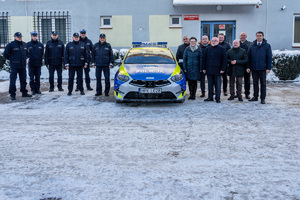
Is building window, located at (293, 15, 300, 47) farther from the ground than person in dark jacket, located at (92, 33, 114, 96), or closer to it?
farther from the ground

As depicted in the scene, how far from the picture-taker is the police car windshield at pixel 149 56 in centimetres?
987

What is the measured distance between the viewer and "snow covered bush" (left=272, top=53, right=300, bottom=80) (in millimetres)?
14719

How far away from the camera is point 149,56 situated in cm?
1004

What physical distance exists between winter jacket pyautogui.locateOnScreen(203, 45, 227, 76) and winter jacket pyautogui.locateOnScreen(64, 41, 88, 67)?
12.6 ft

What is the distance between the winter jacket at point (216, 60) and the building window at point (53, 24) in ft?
34.1

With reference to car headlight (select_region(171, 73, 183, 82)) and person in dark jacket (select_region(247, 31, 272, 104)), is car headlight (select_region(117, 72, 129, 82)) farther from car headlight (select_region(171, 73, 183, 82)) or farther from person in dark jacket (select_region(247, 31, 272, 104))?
person in dark jacket (select_region(247, 31, 272, 104))

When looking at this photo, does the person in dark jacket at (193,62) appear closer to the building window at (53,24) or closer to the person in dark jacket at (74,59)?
the person in dark jacket at (74,59)

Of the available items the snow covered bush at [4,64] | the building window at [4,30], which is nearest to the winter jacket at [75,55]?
the snow covered bush at [4,64]

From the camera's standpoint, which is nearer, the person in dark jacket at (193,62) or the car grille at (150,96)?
the car grille at (150,96)

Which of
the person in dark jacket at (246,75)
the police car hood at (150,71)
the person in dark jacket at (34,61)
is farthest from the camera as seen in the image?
the person in dark jacket at (34,61)

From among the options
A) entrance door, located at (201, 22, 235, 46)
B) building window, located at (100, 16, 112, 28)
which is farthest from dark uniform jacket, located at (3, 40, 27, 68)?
entrance door, located at (201, 22, 235, 46)

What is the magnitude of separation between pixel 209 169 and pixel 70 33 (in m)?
15.3

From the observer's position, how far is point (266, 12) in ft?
58.0

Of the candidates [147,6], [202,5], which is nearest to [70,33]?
[147,6]
